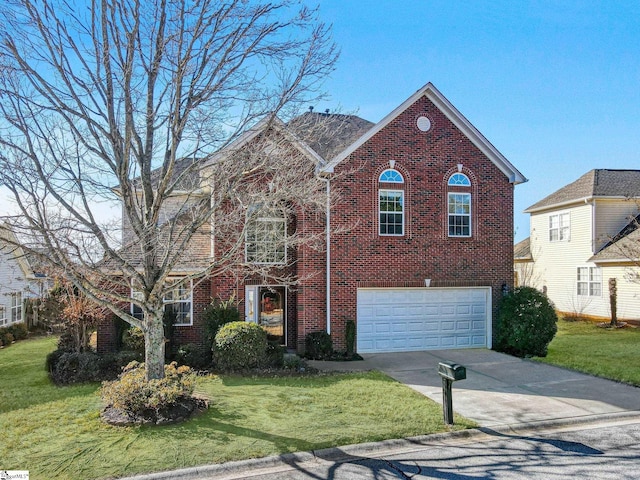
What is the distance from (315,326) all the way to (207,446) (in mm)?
7641

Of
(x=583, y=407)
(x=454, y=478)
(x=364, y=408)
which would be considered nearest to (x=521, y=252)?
(x=583, y=407)

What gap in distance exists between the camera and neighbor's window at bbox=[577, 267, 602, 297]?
76.8ft

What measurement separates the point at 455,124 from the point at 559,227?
13.8m

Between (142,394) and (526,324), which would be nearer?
(142,394)

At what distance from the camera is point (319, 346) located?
554 inches

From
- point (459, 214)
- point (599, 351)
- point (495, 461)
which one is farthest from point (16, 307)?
point (599, 351)

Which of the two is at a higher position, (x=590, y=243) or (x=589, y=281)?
(x=590, y=243)

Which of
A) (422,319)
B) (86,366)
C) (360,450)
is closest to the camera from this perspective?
(360,450)

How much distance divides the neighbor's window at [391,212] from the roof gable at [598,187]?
13327 millimetres

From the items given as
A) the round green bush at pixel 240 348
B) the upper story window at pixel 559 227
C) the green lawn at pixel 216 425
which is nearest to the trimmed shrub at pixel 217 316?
the round green bush at pixel 240 348

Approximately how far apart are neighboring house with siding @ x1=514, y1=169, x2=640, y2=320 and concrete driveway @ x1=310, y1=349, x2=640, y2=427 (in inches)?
441

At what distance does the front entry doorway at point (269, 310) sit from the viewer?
50.4 feet

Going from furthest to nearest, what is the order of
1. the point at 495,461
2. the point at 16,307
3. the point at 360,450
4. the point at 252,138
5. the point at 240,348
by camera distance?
1. the point at 16,307
2. the point at 240,348
3. the point at 252,138
4. the point at 360,450
5. the point at 495,461

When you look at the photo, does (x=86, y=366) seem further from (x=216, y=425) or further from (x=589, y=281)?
(x=589, y=281)
